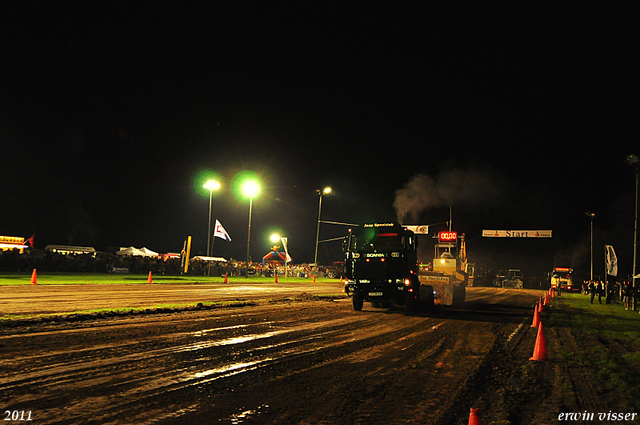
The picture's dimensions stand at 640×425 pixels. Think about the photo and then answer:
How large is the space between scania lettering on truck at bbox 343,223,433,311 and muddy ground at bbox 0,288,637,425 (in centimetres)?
489

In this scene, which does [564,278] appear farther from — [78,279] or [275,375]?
[275,375]

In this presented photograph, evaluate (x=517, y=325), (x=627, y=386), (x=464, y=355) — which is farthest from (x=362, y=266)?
(x=627, y=386)

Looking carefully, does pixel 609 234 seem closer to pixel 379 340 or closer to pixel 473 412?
pixel 379 340

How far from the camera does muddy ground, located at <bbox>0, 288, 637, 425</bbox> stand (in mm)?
5434

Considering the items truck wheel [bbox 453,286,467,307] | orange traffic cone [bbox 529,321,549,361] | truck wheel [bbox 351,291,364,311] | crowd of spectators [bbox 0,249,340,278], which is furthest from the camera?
crowd of spectators [bbox 0,249,340,278]

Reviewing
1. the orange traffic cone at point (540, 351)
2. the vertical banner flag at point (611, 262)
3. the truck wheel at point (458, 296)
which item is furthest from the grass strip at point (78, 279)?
the vertical banner flag at point (611, 262)

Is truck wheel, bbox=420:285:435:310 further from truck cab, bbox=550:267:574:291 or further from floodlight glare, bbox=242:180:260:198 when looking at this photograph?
truck cab, bbox=550:267:574:291

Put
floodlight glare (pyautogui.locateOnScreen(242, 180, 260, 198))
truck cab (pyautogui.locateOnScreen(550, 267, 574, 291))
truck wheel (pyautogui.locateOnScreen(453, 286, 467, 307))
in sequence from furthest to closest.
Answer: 1. truck cab (pyautogui.locateOnScreen(550, 267, 574, 291))
2. floodlight glare (pyautogui.locateOnScreen(242, 180, 260, 198))
3. truck wheel (pyautogui.locateOnScreen(453, 286, 467, 307))

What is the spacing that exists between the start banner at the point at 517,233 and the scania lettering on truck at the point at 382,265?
2064 inches

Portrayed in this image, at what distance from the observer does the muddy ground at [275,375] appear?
5.43m

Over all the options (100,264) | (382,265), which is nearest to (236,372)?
(382,265)

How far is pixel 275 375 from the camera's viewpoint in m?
7.34

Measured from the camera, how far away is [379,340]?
11.3 meters

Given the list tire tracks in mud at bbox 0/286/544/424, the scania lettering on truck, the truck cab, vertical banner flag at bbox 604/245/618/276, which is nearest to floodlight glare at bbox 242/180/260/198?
the scania lettering on truck
